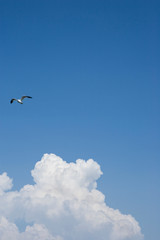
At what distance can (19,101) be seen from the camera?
123 meters
